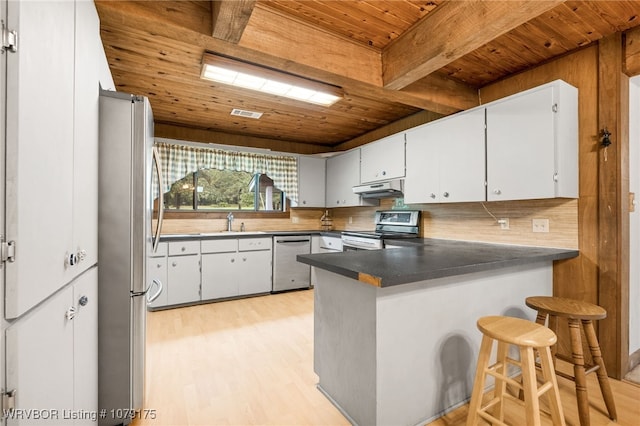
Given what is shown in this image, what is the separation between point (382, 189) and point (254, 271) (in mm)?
2085

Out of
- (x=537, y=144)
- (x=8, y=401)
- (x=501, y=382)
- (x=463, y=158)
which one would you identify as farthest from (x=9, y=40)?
(x=463, y=158)

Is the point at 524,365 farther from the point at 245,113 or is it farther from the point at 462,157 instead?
the point at 245,113

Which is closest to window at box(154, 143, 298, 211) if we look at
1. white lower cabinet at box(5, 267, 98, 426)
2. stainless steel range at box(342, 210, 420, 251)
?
stainless steel range at box(342, 210, 420, 251)

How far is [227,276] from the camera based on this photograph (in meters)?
3.99

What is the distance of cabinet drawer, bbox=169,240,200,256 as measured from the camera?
12.0 ft

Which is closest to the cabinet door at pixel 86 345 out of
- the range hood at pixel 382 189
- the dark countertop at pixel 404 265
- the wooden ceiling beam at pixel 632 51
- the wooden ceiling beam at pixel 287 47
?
the dark countertop at pixel 404 265

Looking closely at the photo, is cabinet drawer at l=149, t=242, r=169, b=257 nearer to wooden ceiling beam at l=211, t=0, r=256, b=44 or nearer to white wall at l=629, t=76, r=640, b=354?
wooden ceiling beam at l=211, t=0, r=256, b=44

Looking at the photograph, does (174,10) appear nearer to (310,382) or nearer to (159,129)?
(310,382)

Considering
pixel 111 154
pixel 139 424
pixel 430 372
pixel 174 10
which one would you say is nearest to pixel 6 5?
pixel 111 154

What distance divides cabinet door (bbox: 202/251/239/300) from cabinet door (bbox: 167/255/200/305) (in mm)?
96

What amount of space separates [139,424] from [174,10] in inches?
92.2

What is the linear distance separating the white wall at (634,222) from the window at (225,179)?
382 cm

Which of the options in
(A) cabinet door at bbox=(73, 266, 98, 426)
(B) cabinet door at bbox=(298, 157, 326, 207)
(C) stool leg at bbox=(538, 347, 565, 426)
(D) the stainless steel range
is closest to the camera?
(A) cabinet door at bbox=(73, 266, 98, 426)

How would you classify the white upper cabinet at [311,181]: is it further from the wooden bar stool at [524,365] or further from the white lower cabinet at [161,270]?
the wooden bar stool at [524,365]
